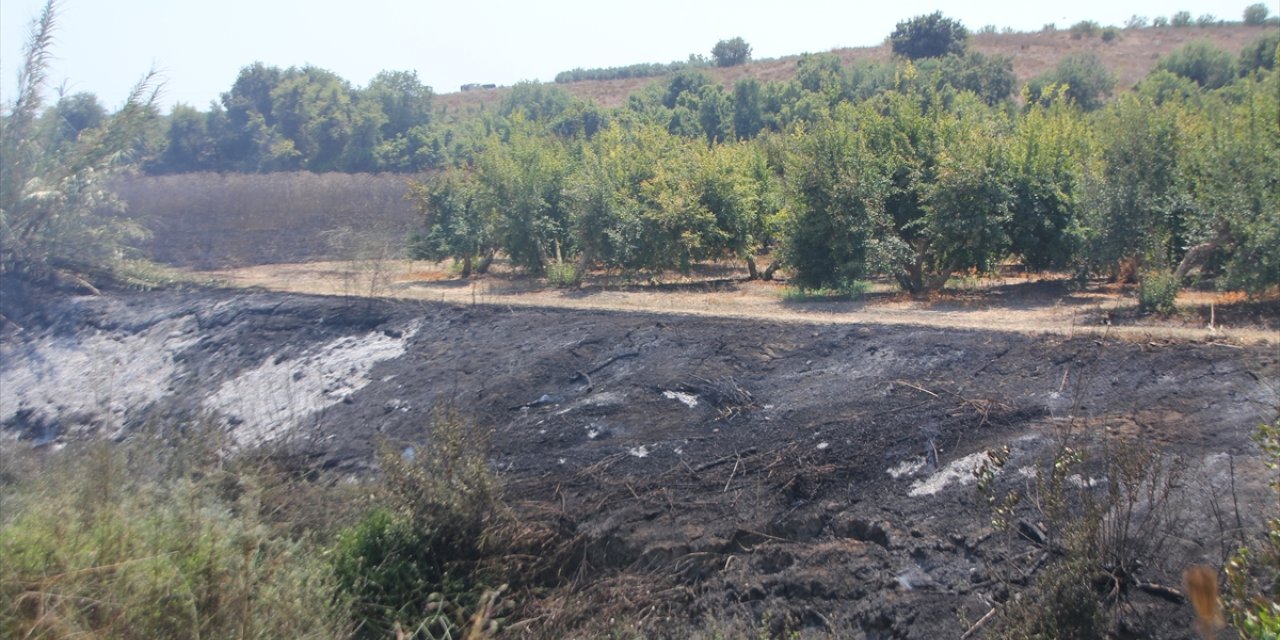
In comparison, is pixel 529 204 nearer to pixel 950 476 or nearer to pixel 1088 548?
pixel 950 476

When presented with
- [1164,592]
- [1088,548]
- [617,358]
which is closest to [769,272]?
[617,358]

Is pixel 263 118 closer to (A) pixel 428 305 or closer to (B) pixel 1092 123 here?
(A) pixel 428 305

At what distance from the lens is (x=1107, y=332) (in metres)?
10.9

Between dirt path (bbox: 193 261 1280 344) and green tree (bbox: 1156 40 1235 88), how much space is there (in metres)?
22.6

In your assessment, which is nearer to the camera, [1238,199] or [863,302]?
[1238,199]

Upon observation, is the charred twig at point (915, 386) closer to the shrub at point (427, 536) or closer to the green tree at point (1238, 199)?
the shrub at point (427, 536)

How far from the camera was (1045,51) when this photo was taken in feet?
161

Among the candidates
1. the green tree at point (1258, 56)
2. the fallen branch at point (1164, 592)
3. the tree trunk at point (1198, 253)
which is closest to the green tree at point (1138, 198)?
the tree trunk at point (1198, 253)

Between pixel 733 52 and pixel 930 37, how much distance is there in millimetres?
20381

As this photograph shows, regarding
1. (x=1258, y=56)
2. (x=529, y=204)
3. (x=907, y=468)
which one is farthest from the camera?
(x=1258, y=56)

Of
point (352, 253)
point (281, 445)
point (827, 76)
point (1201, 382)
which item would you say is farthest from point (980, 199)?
point (827, 76)

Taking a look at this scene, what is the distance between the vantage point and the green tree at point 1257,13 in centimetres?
4795

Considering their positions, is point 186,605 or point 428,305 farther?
point 428,305

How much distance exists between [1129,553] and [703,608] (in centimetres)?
333
